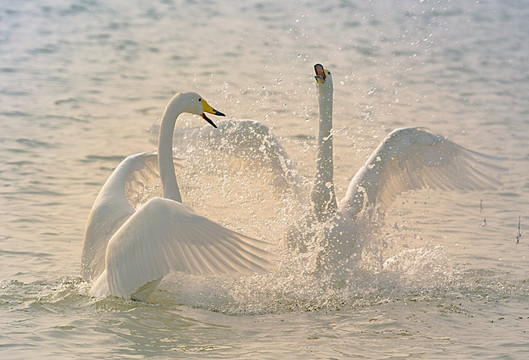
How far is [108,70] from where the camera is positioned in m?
15.8

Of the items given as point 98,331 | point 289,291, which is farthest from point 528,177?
point 98,331

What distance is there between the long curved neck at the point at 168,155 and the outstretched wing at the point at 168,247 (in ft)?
2.75

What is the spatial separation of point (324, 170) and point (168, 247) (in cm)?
188

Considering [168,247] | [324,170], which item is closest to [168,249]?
[168,247]

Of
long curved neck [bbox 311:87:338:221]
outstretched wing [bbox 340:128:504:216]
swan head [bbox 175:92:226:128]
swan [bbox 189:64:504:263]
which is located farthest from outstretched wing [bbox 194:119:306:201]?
swan head [bbox 175:92:226:128]

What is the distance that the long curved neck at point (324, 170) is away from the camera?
277 inches

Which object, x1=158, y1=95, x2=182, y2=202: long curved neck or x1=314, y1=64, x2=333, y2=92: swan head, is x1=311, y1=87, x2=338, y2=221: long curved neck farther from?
x1=158, y1=95, x2=182, y2=202: long curved neck

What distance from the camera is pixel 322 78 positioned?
23.5ft

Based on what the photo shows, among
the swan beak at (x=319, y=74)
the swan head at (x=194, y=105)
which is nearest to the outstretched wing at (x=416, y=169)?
the swan beak at (x=319, y=74)

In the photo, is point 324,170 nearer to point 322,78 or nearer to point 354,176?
point 354,176

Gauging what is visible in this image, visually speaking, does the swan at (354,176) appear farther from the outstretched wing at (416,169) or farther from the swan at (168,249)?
the swan at (168,249)

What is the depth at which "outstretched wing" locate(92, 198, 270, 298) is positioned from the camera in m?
5.65

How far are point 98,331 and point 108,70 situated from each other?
1058cm

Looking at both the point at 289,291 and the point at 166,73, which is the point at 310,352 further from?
the point at 166,73
